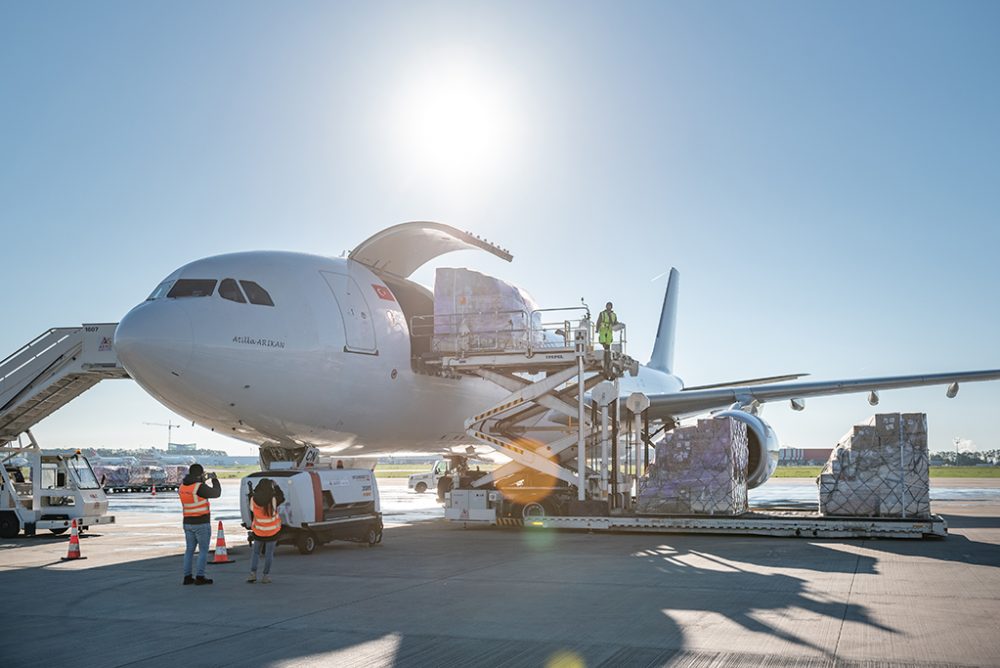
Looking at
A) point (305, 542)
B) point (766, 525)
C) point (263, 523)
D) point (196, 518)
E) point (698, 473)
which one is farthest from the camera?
point (698, 473)

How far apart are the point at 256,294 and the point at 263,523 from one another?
453 cm

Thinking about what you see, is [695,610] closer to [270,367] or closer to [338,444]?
[270,367]

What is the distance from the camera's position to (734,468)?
16.4 metres

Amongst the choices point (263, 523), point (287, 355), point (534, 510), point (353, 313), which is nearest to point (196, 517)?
point (263, 523)

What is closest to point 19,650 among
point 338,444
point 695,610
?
point 695,610

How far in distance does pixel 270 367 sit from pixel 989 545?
1087 centimetres

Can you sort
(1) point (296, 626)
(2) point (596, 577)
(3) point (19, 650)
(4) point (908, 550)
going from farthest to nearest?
(4) point (908, 550), (2) point (596, 577), (1) point (296, 626), (3) point (19, 650)

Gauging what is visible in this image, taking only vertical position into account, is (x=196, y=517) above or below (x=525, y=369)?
below

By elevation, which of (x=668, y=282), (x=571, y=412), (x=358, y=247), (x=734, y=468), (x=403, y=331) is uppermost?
(x=668, y=282)

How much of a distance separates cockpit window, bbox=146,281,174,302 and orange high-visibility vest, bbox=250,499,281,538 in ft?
15.2

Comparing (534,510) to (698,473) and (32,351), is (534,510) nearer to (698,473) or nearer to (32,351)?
(698,473)

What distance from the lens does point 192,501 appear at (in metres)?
9.98

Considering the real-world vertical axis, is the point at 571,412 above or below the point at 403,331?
below

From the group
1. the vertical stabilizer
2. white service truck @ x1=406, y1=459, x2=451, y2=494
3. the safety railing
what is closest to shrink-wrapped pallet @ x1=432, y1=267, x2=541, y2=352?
the safety railing
